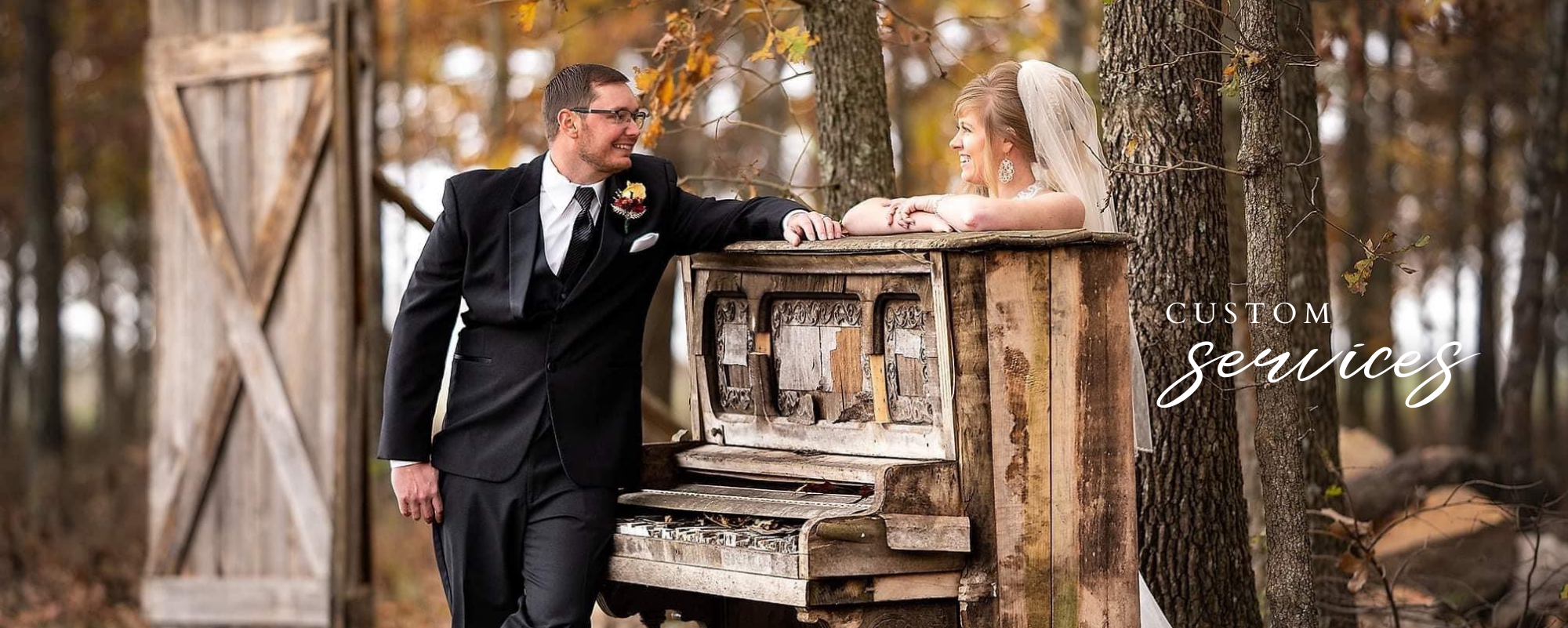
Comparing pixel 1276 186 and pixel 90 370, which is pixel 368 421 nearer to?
pixel 1276 186

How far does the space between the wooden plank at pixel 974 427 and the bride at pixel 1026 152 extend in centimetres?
43

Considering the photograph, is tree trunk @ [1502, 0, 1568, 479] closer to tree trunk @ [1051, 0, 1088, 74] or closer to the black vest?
tree trunk @ [1051, 0, 1088, 74]

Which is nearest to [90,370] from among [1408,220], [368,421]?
[1408,220]

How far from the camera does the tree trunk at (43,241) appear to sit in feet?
43.0

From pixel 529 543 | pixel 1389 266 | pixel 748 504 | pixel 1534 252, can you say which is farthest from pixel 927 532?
pixel 1389 266

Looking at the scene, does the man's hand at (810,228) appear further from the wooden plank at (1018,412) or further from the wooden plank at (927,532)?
the wooden plank at (927,532)

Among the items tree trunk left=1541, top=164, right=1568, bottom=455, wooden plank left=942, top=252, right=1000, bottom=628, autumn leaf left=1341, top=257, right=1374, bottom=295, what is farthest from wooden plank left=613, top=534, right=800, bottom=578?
tree trunk left=1541, top=164, right=1568, bottom=455

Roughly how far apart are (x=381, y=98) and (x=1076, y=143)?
56.8 ft

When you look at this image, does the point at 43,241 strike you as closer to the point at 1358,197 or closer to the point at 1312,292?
the point at 1312,292

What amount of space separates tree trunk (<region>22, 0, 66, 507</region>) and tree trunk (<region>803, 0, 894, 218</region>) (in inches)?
375

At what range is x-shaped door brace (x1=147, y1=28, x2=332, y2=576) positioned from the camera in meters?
8.76

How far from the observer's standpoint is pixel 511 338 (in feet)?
14.7

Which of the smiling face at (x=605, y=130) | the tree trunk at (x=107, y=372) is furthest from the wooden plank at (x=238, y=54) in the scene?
the tree trunk at (x=107, y=372)

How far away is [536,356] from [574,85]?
0.80 m
